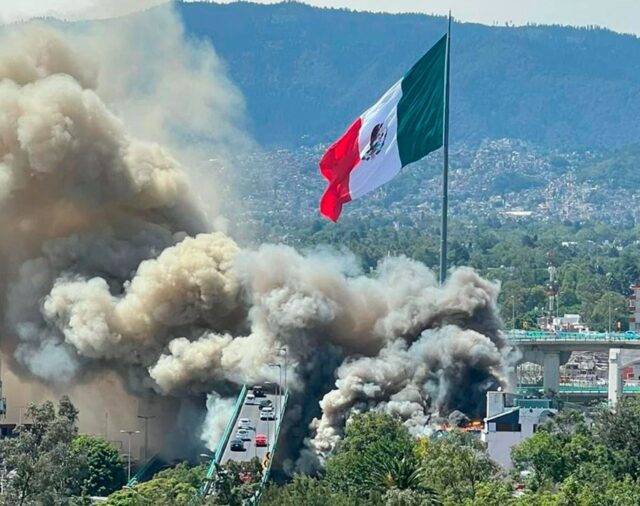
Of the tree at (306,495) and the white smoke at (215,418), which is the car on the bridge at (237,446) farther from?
the tree at (306,495)

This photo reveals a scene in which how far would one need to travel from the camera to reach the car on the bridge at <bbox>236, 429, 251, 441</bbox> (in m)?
82.2

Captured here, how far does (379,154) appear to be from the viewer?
72812 mm

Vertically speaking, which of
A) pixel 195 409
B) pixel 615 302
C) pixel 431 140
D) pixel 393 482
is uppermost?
pixel 615 302

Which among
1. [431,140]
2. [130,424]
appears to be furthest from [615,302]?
[431,140]

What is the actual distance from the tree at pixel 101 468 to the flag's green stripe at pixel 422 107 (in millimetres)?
16317

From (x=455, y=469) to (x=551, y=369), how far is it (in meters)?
51.7

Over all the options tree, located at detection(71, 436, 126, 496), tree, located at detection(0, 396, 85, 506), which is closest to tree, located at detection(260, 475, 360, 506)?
tree, located at detection(0, 396, 85, 506)

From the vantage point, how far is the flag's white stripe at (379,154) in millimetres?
72375

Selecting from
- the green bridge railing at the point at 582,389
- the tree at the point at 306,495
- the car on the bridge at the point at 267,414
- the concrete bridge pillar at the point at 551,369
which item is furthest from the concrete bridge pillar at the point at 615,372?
the tree at the point at 306,495

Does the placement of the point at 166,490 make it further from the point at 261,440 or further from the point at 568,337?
the point at 568,337

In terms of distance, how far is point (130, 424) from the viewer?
91438 mm

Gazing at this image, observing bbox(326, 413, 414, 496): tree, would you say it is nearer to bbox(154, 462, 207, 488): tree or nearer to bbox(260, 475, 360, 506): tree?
bbox(260, 475, 360, 506): tree

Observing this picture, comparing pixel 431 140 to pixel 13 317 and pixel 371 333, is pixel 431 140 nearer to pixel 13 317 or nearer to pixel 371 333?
pixel 371 333

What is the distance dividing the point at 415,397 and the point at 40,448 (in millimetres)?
16492
